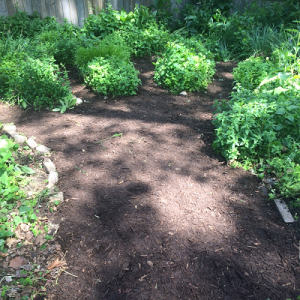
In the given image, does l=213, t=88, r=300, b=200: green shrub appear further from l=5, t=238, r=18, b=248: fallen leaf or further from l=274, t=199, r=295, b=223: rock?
l=5, t=238, r=18, b=248: fallen leaf

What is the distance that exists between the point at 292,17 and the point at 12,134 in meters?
6.77

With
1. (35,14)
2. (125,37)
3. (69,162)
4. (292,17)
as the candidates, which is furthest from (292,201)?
(35,14)

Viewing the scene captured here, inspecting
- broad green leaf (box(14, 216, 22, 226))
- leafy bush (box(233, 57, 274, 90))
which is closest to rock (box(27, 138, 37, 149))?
broad green leaf (box(14, 216, 22, 226))

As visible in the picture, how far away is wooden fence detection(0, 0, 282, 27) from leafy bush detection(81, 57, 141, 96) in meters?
3.10

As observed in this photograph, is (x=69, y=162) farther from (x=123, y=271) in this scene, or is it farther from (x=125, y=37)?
(x=125, y=37)

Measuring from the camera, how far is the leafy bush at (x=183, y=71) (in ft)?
15.0

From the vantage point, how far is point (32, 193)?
8.59 feet

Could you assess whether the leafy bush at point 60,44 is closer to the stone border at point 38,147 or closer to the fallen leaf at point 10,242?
the stone border at point 38,147

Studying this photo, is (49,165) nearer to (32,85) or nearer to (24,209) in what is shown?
(24,209)

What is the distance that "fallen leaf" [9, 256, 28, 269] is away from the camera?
A: 2035 millimetres

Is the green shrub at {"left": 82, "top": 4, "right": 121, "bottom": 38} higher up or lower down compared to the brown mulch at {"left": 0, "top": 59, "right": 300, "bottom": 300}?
higher up

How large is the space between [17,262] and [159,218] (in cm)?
114

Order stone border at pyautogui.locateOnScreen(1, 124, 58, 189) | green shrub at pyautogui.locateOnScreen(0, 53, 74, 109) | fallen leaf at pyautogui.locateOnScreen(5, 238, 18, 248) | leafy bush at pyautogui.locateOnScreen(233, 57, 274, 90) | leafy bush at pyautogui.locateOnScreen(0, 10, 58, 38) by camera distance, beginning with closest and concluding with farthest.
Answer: fallen leaf at pyautogui.locateOnScreen(5, 238, 18, 248) < stone border at pyautogui.locateOnScreen(1, 124, 58, 189) < green shrub at pyautogui.locateOnScreen(0, 53, 74, 109) < leafy bush at pyautogui.locateOnScreen(233, 57, 274, 90) < leafy bush at pyautogui.locateOnScreen(0, 10, 58, 38)

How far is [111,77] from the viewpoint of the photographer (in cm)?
450
